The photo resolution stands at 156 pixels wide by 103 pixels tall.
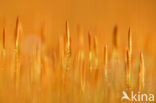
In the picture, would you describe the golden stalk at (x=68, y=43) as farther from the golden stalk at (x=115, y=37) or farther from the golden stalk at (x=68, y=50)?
the golden stalk at (x=115, y=37)

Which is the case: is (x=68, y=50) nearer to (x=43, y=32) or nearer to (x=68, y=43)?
(x=68, y=43)

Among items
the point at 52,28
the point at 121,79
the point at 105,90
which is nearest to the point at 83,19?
the point at 52,28

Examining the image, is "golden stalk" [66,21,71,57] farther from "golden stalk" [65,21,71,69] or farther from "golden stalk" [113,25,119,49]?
"golden stalk" [113,25,119,49]

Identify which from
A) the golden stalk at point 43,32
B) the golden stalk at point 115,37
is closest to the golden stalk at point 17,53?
the golden stalk at point 43,32

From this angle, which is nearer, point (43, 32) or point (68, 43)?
point (68, 43)

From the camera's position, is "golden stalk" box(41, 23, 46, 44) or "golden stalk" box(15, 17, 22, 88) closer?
"golden stalk" box(15, 17, 22, 88)

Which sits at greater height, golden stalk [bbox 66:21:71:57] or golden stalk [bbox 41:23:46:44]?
golden stalk [bbox 41:23:46:44]

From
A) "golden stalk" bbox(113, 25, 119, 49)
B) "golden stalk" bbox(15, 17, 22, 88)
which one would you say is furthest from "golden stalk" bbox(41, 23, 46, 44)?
"golden stalk" bbox(113, 25, 119, 49)

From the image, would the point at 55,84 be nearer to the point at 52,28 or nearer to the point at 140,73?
the point at 140,73

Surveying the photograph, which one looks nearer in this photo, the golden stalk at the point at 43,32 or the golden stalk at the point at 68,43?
Result: the golden stalk at the point at 68,43

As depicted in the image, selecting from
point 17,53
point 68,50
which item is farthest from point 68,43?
point 17,53

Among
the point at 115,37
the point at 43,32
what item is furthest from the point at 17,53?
the point at 115,37
